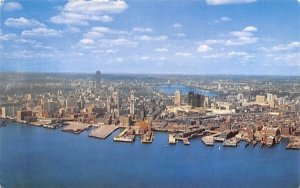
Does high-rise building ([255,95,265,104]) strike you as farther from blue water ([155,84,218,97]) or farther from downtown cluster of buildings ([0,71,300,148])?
blue water ([155,84,218,97])

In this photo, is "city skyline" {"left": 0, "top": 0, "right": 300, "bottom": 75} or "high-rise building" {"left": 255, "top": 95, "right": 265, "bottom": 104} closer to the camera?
"city skyline" {"left": 0, "top": 0, "right": 300, "bottom": 75}

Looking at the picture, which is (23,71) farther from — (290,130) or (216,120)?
(290,130)

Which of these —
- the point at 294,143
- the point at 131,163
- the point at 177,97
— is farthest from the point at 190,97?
the point at 294,143

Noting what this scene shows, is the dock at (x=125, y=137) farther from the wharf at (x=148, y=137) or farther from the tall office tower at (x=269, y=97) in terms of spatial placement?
the tall office tower at (x=269, y=97)

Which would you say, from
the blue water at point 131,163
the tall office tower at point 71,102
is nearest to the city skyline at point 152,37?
the tall office tower at point 71,102

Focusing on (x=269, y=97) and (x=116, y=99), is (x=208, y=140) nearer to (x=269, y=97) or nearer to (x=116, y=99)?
(x=269, y=97)

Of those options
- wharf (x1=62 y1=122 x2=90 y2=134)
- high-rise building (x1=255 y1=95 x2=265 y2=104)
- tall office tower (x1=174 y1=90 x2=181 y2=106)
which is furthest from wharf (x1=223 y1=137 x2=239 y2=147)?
wharf (x1=62 y1=122 x2=90 y2=134)
